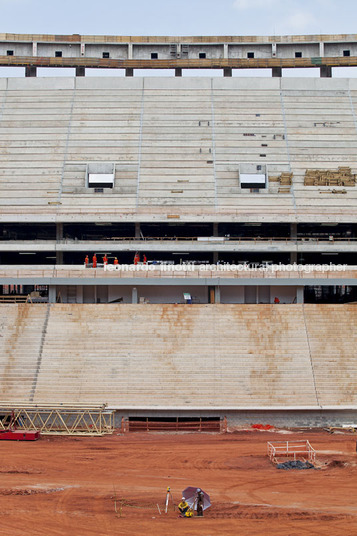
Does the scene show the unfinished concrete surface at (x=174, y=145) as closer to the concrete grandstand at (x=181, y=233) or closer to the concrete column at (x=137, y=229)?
the concrete grandstand at (x=181, y=233)

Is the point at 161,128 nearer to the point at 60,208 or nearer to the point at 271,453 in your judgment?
the point at 60,208

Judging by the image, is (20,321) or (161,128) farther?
(161,128)

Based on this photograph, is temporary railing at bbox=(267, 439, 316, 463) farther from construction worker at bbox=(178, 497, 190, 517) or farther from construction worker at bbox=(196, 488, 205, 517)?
construction worker at bbox=(178, 497, 190, 517)

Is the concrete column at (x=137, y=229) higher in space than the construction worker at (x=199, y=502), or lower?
higher

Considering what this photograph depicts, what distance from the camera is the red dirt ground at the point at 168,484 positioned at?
21.6 metres

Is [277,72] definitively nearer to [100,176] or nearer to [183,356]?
[100,176]

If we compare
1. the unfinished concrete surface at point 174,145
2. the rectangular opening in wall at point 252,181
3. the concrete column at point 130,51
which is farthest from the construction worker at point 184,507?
the concrete column at point 130,51

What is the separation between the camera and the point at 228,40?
224 ft

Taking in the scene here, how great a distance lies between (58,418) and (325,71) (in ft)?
165

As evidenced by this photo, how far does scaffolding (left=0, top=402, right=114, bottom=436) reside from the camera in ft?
111

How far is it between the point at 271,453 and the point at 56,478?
9.76 m

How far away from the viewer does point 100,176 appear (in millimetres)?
53281

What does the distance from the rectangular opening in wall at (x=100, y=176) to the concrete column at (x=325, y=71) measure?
28361mm

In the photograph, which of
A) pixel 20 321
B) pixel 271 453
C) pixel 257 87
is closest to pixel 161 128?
pixel 257 87
